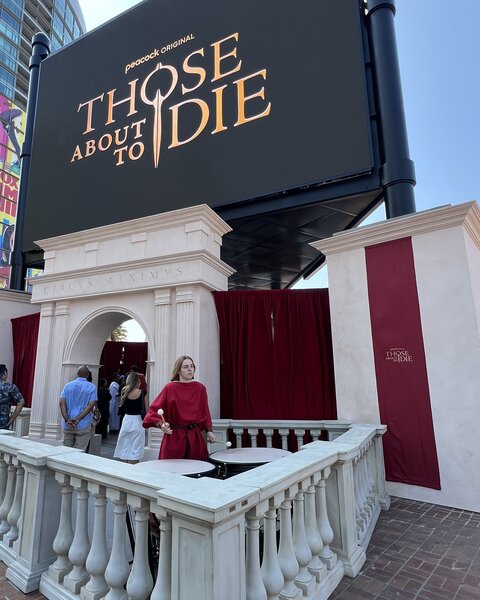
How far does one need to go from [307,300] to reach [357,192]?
3333 mm

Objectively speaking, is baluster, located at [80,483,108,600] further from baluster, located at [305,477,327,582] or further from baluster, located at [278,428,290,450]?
baluster, located at [278,428,290,450]

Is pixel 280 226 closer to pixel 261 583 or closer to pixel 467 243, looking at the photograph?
pixel 467 243

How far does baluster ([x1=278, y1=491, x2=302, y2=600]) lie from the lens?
6.59 ft

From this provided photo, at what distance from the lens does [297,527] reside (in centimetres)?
229

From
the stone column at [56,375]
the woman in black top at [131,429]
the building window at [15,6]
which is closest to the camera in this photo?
the woman in black top at [131,429]

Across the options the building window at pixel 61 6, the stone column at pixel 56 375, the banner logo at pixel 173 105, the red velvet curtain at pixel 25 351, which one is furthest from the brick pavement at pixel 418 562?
the building window at pixel 61 6

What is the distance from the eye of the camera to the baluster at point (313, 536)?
2.33 meters

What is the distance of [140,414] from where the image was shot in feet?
18.8

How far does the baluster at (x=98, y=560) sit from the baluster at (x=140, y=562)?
300mm

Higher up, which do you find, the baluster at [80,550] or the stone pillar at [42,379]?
the stone pillar at [42,379]

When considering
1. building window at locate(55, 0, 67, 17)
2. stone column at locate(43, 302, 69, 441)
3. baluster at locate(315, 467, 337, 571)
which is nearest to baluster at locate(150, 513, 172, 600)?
baluster at locate(315, 467, 337, 571)

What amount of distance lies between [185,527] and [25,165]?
52.0 ft

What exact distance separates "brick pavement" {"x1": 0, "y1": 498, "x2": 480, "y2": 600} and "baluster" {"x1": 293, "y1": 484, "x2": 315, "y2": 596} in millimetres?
344

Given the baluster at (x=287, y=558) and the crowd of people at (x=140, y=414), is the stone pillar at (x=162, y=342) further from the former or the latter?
the baluster at (x=287, y=558)
